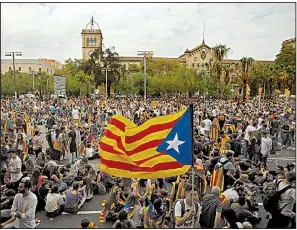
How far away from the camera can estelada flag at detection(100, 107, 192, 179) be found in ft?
17.3

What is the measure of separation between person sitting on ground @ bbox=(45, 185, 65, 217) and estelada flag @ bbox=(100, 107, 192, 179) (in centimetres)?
282

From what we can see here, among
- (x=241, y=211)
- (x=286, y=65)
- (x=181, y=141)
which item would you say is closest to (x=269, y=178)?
(x=241, y=211)

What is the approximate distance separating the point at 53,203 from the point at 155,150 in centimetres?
356

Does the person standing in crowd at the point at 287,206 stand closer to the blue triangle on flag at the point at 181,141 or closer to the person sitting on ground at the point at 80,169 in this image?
the blue triangle on flag at the point at 181,141

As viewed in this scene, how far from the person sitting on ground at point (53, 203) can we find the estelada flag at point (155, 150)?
2818mm

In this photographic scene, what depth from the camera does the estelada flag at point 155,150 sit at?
208 inches

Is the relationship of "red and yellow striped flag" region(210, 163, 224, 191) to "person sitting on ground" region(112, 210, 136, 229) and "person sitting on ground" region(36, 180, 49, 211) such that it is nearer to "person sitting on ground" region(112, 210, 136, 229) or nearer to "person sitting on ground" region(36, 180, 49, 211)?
"person sitting on ground" region(112, 210, 136, 229)

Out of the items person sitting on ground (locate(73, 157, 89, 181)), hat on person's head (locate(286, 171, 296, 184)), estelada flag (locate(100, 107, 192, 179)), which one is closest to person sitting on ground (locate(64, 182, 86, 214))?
person sitting on ground (locate(73, 157, 89, 181))

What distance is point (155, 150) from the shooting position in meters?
5.38

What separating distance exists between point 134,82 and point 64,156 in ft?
163

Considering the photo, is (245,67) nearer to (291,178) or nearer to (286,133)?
Answer: (286,133)

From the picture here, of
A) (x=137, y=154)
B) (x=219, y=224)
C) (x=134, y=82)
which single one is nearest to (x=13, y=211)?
(x=137, y=154)

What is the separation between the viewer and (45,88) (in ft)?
219

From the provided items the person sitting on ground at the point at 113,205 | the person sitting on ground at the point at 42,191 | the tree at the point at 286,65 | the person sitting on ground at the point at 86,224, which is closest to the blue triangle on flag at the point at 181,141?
the person sitting on ground at the point at 86,224
